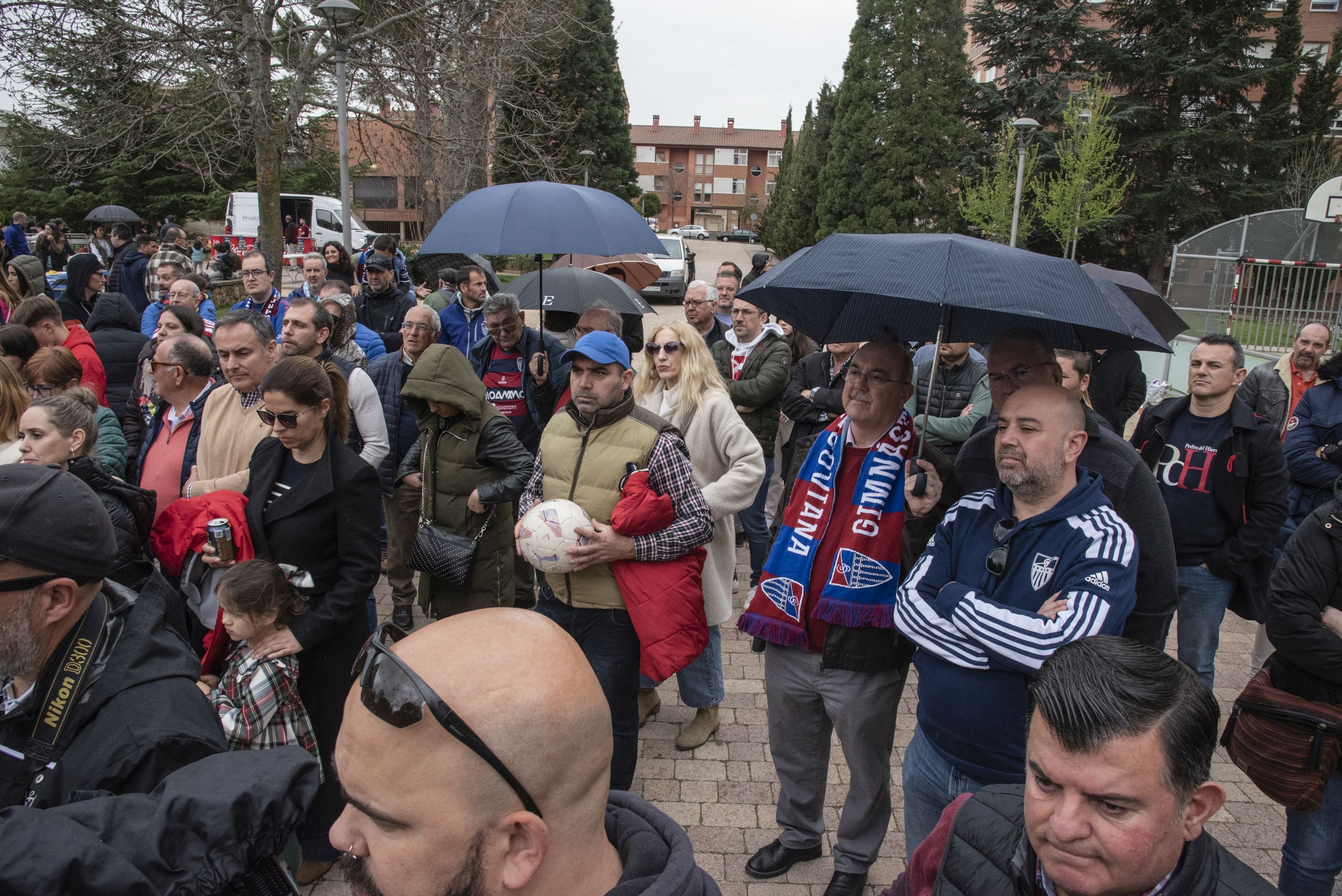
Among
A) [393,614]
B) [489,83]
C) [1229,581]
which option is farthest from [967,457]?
[489,83]

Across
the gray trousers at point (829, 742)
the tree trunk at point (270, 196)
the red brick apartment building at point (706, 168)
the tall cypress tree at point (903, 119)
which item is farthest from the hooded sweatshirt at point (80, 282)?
the red brick apartment building at point (706, 168)

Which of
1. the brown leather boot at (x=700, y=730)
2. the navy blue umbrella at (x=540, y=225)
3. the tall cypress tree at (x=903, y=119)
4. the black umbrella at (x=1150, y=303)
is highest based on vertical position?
the tall cypress tree at (x=903, y=119)

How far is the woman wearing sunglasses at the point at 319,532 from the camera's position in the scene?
327 cm

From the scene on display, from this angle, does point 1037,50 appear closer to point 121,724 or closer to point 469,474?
point 469,474

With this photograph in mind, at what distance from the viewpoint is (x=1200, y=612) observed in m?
4.49

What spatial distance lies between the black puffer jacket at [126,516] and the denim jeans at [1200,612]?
460 centimetres

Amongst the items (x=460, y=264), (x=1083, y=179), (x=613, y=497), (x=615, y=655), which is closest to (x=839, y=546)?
(x=613, y=497)

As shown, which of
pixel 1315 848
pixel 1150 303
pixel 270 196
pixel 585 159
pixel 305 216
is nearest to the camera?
pixel 1315 848

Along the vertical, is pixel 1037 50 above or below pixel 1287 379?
above

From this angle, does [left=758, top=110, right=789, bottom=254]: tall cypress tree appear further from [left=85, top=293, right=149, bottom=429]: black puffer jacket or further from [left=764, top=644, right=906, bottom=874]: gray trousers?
[left=764, top=644, right=906, bottom=874]: gray trousers

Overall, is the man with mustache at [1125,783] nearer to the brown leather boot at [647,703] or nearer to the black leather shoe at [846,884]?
the black leather shoe at [846,884]

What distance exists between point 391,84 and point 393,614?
11751mm

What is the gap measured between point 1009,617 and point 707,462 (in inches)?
85.6

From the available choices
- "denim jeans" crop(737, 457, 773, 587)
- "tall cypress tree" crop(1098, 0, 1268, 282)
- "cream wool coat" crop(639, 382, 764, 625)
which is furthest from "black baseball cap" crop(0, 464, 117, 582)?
"tall cypress tree" crop(1098, 0, 1268, 282)
